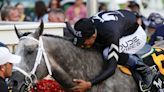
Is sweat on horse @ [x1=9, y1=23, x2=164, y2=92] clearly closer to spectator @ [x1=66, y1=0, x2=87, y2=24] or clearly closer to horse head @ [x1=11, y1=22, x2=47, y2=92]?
horse head @ [x1=11, y1=22, x2=47, y2=92]

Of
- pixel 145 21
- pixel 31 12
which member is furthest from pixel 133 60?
pixel 31 12

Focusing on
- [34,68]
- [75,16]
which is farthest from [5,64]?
[75,16]

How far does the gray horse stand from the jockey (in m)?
0.10

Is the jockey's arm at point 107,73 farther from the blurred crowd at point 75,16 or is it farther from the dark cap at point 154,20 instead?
the dark cap at point 154,20

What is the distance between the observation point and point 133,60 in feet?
25.1

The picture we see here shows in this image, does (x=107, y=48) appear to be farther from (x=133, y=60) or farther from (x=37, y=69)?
(x=37, y=69)

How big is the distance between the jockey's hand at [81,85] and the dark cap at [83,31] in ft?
1.46

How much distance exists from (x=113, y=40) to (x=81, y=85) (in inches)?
24.9

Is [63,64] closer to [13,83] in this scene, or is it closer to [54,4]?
[13,83]

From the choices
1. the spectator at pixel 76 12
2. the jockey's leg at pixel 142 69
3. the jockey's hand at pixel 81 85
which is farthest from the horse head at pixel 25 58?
the spectator at pixel 76 12

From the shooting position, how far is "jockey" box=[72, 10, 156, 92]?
23.9ft

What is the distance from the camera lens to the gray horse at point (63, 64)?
22.6ft

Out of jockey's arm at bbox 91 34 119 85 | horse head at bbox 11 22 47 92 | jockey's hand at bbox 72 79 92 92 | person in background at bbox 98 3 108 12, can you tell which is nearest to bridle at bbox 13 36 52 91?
horse head at bbox 11 22 47 92

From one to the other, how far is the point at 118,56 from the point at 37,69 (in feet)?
3.37
